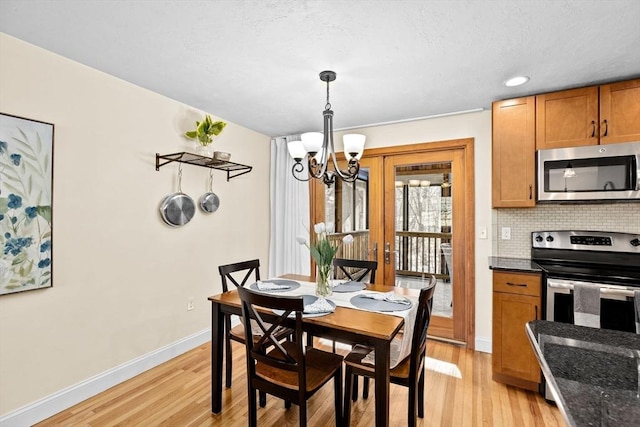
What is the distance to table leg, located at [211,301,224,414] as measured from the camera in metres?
2.17

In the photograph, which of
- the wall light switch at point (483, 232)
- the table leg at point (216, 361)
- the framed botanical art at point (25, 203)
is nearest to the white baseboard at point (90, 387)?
the framed botanical art at point (25, 203)

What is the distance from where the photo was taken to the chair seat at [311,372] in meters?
1.70

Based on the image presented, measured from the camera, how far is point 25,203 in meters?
1.98

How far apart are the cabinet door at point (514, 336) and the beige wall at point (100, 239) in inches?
107

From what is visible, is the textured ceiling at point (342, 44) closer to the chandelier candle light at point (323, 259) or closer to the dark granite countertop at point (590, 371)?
the chandelier candle light at point (323, 259)

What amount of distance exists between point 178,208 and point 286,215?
56.9 inches

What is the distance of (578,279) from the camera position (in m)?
2.21

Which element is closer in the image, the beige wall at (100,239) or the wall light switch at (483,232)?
the beige wall at (100,239)

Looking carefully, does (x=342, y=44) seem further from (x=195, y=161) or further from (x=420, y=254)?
(x=420, y=254)

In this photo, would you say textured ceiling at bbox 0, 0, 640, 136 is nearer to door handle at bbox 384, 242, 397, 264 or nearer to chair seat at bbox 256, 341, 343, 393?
door handle at bbox 384, 242, 397, 264

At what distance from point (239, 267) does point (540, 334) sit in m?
2.17

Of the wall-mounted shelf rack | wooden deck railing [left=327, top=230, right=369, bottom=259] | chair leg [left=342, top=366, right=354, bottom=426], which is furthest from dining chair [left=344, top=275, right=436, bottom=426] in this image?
the wall-mounted shelf rack

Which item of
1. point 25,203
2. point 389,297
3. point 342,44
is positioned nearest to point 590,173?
point 389,297

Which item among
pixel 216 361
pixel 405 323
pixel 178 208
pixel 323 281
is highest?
pixel 178 208
